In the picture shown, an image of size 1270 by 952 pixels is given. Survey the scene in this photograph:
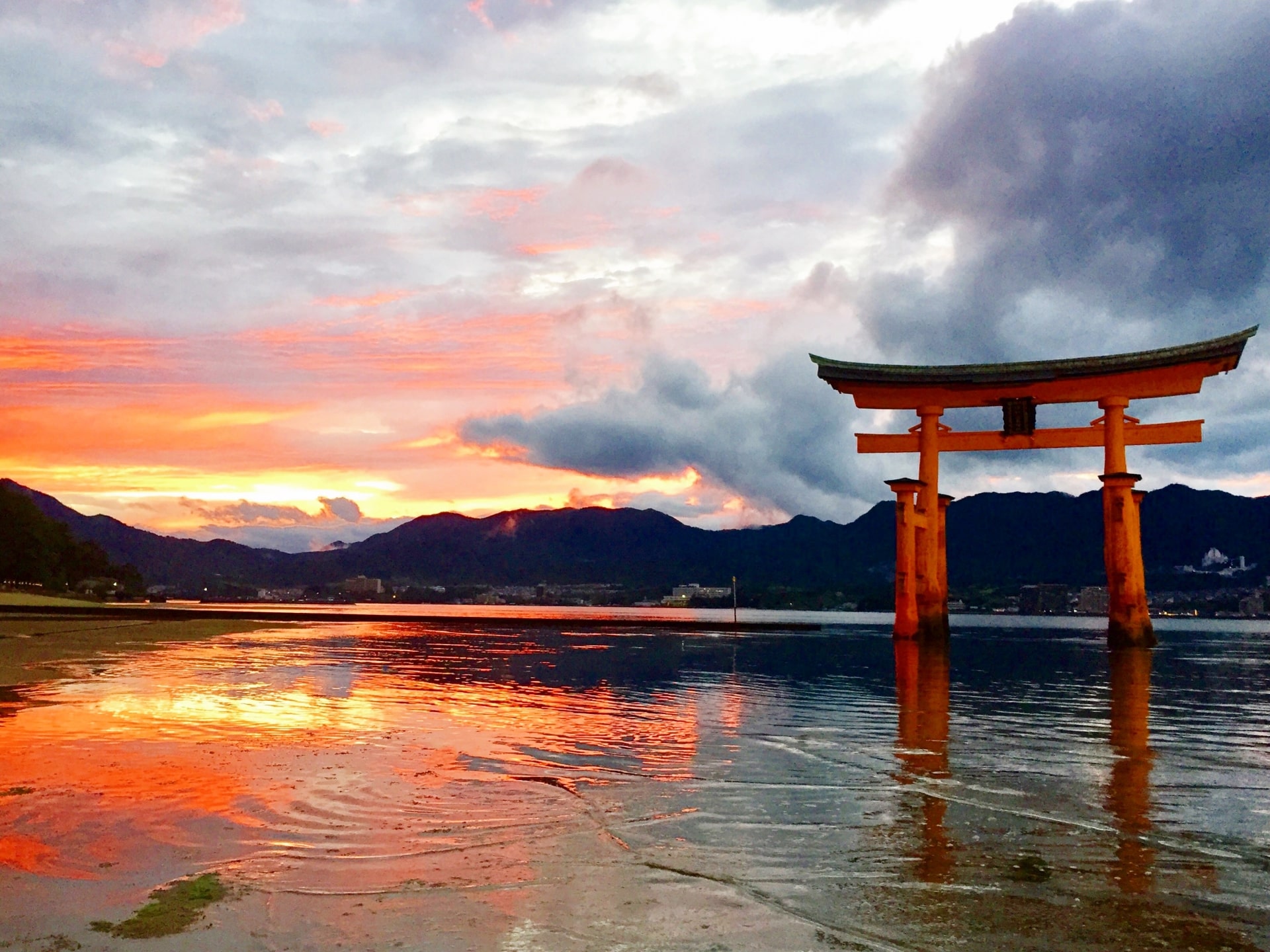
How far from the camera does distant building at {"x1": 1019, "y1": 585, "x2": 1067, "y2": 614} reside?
149850 mm

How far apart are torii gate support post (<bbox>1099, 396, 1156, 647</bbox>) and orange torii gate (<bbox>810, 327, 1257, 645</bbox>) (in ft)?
0.14

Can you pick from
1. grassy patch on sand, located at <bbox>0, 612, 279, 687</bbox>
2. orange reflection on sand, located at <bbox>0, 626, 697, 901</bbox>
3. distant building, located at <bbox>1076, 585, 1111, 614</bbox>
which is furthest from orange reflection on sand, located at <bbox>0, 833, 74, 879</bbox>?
distant building, located at <bbox>1076, 585, 1111, 614</bbox>

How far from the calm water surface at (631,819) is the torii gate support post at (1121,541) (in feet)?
75.7

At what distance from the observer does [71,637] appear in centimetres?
3550

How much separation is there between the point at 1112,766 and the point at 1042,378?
3316 cm

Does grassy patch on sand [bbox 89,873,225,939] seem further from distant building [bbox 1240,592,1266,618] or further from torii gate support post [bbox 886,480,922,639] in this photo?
distant building [bbox 1240,592,1266,618]

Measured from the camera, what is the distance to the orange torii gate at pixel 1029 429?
39.8m

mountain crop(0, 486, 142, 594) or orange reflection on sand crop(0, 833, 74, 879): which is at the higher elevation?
mountain crop(0, 486, 142, 594)

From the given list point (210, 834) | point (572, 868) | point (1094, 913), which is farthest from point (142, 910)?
point (1094, 913)

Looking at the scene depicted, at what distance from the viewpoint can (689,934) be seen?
195 inches

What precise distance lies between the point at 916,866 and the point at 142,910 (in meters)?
4.60

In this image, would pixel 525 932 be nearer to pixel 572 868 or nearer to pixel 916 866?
pixel 572 868

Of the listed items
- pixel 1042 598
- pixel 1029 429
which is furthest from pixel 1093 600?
pixel 1029 429

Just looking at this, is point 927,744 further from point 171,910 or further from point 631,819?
point 171,910
